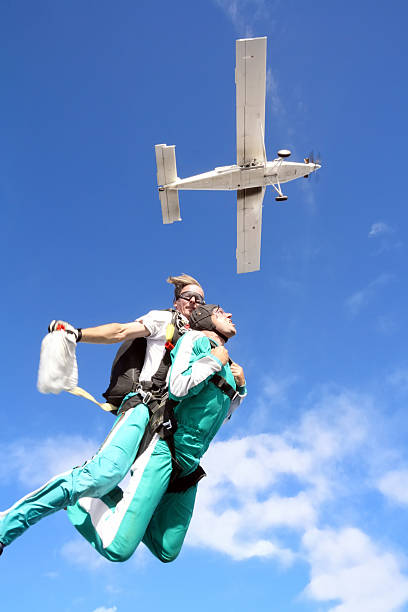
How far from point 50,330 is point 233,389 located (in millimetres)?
1699

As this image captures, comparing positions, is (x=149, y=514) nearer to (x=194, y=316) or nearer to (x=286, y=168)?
(x=194, y=316)

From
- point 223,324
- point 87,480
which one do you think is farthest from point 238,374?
point 87,480

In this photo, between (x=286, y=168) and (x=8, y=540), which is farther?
(x=286, y=168)

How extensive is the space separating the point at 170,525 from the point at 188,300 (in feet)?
7.46

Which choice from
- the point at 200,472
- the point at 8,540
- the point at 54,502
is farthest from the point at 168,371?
the point at 8,540

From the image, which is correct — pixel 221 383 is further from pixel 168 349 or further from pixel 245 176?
pixel 245 176

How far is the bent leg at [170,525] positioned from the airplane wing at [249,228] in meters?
18.7

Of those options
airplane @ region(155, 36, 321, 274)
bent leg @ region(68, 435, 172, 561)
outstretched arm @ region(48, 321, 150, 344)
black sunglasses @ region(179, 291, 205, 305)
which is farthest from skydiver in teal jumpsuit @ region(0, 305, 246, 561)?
airplane @ region(155, 36, 321, 274)

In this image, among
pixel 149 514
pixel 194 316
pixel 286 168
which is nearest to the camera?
pixel 149 514

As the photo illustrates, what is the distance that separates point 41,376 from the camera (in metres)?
3.33

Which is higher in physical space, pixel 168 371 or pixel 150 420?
pixel 168 371

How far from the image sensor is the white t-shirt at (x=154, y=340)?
13.9ft

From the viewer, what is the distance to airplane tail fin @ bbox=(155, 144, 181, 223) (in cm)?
2041

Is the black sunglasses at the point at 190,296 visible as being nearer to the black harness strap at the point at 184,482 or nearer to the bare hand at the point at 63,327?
the bare hand at the point at 63,327
